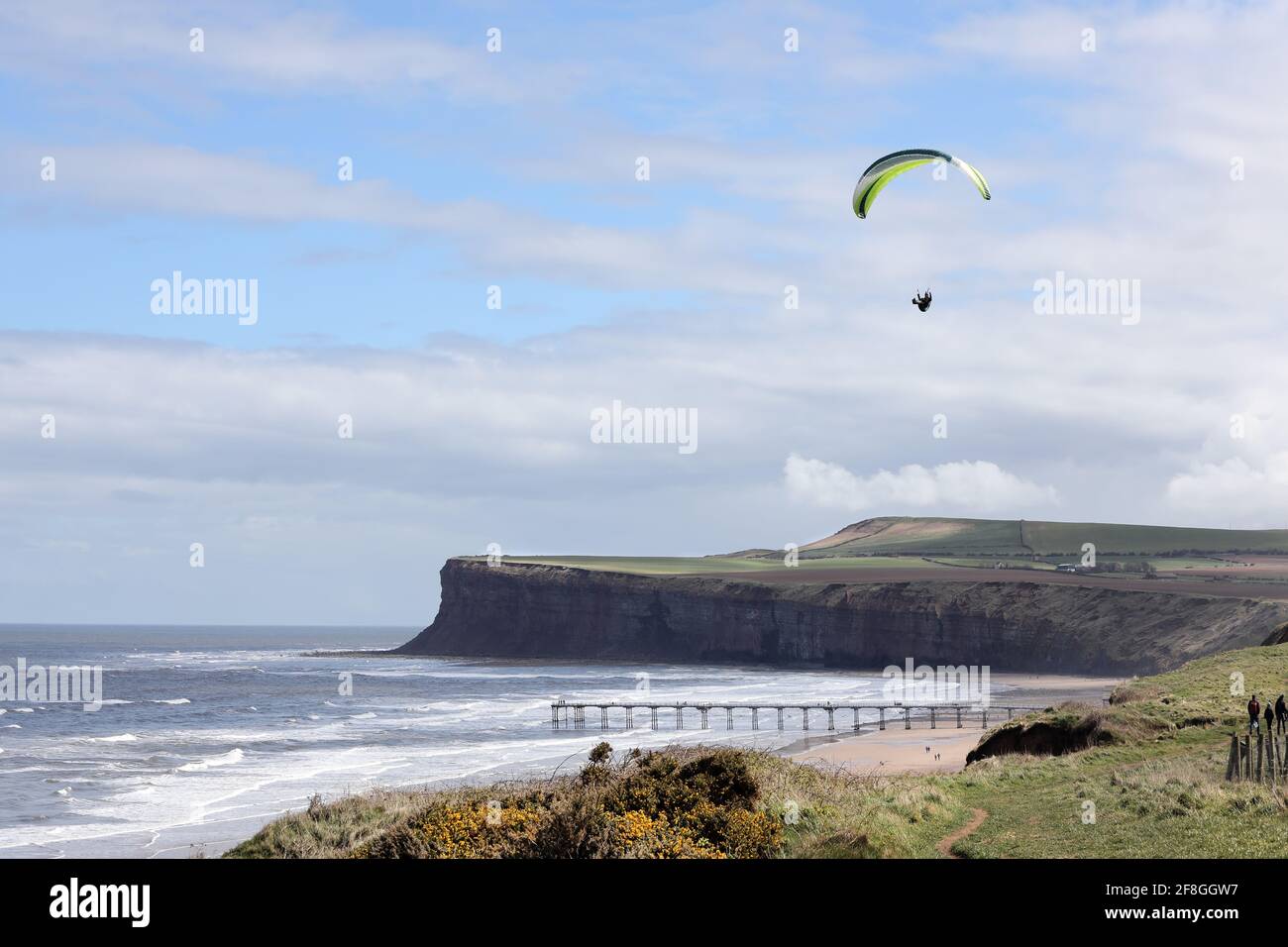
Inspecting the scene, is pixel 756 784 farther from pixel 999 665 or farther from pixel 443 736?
pixel 999 665

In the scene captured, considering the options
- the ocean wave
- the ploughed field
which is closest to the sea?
the ocean wave

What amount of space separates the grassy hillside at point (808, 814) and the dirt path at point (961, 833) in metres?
0.10

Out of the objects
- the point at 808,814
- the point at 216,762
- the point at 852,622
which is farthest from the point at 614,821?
the point at 852,622

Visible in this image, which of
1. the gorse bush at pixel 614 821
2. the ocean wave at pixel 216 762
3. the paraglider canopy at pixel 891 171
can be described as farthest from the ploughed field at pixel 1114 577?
the gorse bush at pixel 614 821

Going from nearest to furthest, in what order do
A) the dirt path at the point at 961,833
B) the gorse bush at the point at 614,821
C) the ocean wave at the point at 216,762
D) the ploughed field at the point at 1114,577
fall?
the gorse bush at the point at 614,821
the dirt path at the point at 961,833
the ocean wave at the point at 216,762
the ploughed field at the point at 1114,577

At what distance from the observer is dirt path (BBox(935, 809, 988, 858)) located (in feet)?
68.3

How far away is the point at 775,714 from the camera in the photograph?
8738 cm

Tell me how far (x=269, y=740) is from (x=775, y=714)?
3559 cm

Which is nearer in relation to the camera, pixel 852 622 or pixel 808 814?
pixel 808 814

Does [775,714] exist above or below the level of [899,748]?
below

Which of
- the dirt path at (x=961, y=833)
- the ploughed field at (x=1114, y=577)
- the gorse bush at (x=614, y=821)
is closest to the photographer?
the gorse bush at (x=614, y=821)

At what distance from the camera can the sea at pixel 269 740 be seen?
39.2 meters

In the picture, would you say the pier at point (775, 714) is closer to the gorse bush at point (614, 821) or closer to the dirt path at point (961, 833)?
the dirt path at point (961, 833)

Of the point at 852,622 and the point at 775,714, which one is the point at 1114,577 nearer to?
the point at 852,622
